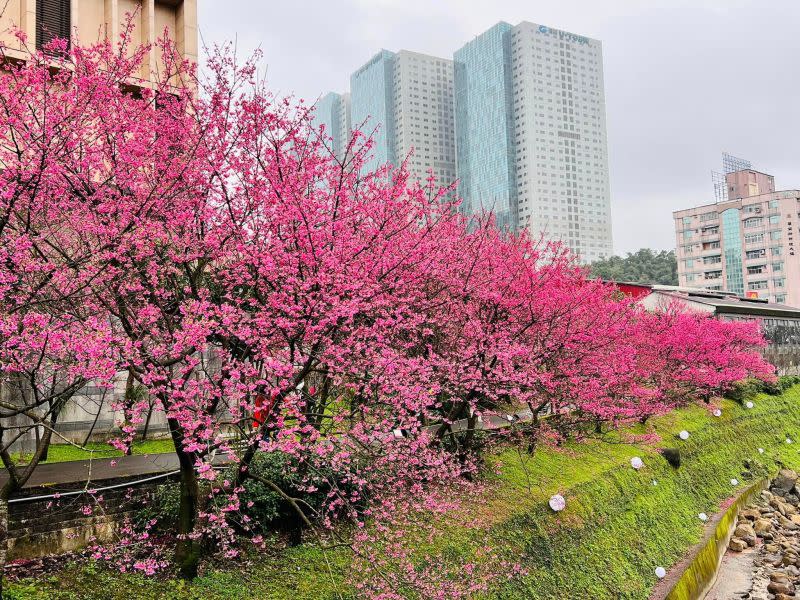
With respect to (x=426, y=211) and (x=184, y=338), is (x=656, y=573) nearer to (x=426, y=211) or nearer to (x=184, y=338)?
(x=426, y=211)

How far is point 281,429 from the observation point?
28.1ft

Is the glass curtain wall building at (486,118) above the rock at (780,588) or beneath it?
above

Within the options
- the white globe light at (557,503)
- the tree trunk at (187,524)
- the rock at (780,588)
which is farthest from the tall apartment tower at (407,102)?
the tree trunk at (187,524)

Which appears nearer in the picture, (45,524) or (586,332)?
(45,524)

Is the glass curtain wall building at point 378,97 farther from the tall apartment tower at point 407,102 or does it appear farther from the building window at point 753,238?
the building window at point 753,238

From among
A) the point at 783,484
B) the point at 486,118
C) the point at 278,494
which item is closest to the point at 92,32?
the point at 278,494

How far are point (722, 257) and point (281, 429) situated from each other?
268 ft

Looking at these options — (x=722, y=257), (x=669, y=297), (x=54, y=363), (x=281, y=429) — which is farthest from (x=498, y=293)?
(x=722, y=257)

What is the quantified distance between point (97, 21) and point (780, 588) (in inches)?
1087

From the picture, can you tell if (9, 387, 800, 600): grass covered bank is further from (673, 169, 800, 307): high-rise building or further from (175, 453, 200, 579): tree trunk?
(673, 169, 800, 307): high-rise building

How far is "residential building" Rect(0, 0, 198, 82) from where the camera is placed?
18.9m

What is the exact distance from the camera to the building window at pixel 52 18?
19.7m

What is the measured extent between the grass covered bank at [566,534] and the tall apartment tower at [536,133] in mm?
67428

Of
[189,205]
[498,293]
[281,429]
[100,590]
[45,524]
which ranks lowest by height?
[100,590]
